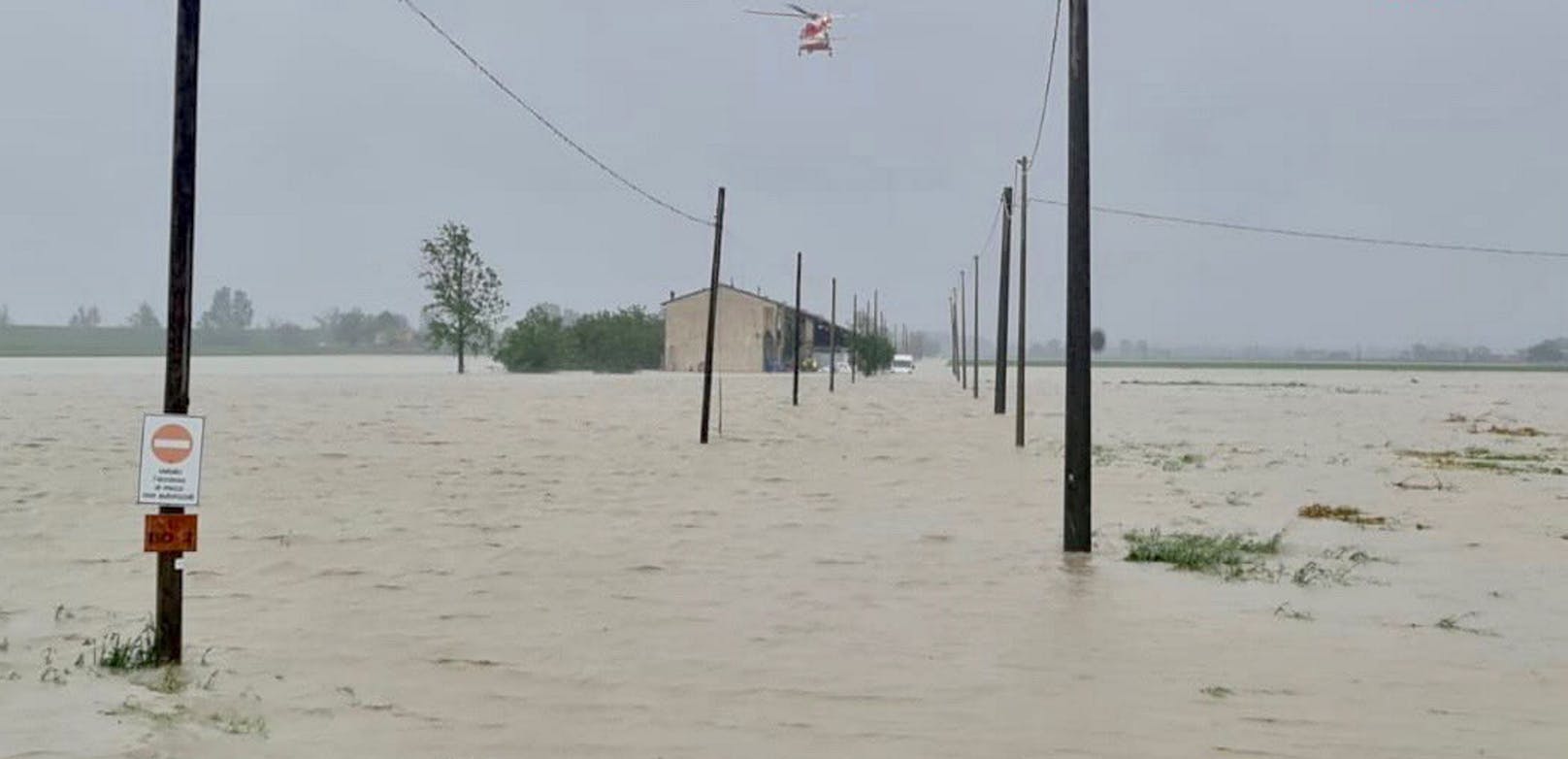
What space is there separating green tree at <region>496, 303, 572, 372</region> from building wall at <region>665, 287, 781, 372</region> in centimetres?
728

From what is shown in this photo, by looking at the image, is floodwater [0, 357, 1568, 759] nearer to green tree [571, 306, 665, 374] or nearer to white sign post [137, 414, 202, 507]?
white sign post [137, 414, 202, 507]

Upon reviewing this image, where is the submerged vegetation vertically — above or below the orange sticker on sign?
below

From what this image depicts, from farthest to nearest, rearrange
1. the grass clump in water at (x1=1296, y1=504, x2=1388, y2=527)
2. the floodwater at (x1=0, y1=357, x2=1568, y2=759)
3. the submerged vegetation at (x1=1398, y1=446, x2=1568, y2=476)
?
the submerged vegetation at (x1=1398, y1=446, x2=1568, y2=476) < the grass clump in water at (x1=1296, y1=504, x2=1388, y2=527) < the floodwater at (x1=0, y1=357, x2=1568, y2=759)

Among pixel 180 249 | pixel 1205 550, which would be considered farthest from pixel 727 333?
pixel 180 249

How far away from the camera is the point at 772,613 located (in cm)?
945

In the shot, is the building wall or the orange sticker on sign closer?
the orange sticker on sign

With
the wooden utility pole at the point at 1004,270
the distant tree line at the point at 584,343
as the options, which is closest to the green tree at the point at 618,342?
the distant tree line at the point at 584,343

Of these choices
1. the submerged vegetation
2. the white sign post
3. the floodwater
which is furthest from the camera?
the submerged vegetation

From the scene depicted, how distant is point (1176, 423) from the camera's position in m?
38.4

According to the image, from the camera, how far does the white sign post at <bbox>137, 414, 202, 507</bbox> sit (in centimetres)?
682

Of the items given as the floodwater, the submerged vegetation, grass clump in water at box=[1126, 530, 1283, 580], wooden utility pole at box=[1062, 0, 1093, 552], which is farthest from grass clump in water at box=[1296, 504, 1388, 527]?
the submerged vegetation

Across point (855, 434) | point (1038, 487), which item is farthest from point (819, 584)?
point (855, 434)

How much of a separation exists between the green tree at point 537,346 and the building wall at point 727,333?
728 centimetres

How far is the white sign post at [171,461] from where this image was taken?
6820 millimetres
